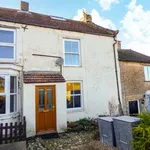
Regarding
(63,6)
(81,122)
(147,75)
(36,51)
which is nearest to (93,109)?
(81,122)

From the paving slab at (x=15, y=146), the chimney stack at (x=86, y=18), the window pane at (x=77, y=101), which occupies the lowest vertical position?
the paving slab at (x=15, y=146)

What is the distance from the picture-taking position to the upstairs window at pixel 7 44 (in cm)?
999

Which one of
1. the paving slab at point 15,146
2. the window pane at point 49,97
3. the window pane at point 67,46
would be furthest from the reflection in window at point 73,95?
the paving slab at point 15,146

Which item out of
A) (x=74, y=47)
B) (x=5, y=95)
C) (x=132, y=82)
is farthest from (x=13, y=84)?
(x=132, y=82)

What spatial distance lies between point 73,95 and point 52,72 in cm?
229

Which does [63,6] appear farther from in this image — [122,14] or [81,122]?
[81,122]

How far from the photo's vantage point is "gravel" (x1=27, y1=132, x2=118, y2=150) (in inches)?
273

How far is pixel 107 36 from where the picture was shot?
1379cm

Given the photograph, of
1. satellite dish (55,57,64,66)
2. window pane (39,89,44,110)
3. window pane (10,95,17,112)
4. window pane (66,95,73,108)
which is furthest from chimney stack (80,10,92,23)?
window pane (10,95,17,112)

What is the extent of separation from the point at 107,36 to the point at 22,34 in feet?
22.9

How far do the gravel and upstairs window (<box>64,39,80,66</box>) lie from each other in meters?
5.22

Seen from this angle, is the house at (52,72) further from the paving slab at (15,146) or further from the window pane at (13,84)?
the paving slab at (15,146)

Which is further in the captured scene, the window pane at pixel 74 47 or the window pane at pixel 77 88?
the window pane at pixel 74 47

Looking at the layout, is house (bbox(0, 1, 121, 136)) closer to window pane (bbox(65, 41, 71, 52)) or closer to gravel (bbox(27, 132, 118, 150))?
window pane (bbox(65, 41, 71, 52))
